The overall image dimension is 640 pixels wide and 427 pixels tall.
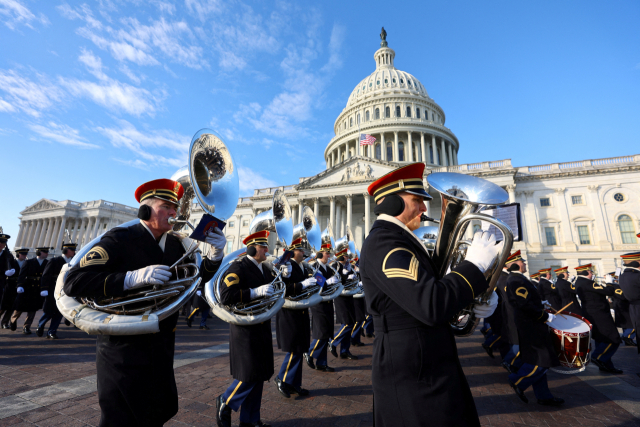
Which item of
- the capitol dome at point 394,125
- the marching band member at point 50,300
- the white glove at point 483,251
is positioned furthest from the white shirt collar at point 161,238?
the capitol dome at point 394,125

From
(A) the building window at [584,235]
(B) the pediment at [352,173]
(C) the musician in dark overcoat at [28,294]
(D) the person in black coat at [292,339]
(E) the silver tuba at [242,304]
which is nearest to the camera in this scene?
(E) the silver tuba at [242,304]

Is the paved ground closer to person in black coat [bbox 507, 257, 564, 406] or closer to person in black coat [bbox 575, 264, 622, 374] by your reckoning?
person in black coat [bbox 507, 257, 564, 406]

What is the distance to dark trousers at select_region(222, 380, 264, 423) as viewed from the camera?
3738mm

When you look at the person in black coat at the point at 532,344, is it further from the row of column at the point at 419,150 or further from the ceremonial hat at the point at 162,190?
the row of column at the point at 419,150

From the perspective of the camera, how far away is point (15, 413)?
379 centimetres

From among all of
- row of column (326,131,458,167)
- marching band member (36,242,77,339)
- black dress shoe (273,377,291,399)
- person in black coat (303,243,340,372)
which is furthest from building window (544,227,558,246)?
marching band member (36,242,77,339)

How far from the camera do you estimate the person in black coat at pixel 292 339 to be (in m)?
4.91

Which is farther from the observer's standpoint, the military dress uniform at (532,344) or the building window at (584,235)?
the building window at (584,235)

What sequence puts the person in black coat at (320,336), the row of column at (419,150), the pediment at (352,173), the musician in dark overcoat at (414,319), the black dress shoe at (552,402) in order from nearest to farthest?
the musician in dark overcoat at (414,319), the black dress shoe at (552,402), the person in black coat at (320,336), the pediment at (352,173), the row of column at (419,150)

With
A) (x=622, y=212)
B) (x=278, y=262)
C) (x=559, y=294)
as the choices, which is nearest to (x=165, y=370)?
(x=278, y=262)

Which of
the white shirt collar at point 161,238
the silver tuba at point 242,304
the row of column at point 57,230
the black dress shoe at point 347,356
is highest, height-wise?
the row of column at point 57,230

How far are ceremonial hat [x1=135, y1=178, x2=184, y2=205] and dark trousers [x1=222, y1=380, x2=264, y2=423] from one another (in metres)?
2.42

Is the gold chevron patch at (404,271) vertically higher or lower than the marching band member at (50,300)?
higher

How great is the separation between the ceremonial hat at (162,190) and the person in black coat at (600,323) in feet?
29.4
